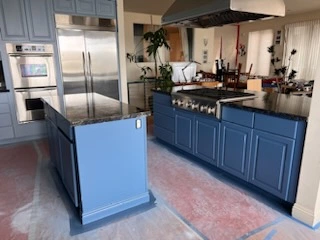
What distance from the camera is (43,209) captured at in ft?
6.78

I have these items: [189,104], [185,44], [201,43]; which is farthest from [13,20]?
[201,43]

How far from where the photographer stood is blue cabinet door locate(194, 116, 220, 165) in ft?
8.38

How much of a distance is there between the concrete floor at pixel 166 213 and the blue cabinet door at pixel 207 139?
20 centimetres

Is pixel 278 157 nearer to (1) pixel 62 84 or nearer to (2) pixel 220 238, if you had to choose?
(2) pixel 220 238

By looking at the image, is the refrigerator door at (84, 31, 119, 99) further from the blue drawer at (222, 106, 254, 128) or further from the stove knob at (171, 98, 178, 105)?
the blue drawer at (222, 106, 254, 128)

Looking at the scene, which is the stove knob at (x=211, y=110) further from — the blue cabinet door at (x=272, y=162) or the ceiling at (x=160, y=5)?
the ceiling at (x=160, y=5)

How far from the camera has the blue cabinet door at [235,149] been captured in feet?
7.27

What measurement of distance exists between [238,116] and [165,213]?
1.13 meters

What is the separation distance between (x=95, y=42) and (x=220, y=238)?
3.61 m

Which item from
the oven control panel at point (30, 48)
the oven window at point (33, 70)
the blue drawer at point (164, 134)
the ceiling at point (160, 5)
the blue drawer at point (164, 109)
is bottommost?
the blue drawer at point (164, 134)

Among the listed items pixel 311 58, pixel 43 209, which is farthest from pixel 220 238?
pixel 311 58

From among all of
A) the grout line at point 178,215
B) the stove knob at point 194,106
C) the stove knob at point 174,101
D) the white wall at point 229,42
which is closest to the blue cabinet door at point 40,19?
the stove knob at point 174,101

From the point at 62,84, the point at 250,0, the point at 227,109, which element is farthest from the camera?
the point at 62,84

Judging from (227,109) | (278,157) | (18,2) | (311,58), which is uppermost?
(18,2)
